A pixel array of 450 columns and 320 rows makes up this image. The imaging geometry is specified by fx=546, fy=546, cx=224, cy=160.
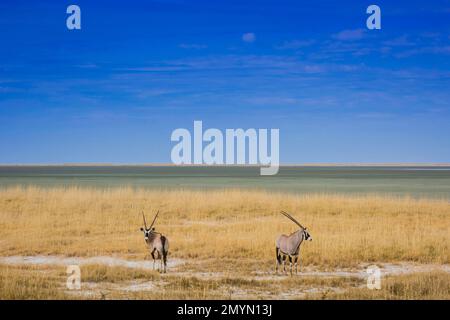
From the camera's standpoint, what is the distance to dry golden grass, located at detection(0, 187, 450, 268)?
16.5 meters

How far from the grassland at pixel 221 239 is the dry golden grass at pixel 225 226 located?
4cm

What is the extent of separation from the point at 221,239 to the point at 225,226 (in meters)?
4.44

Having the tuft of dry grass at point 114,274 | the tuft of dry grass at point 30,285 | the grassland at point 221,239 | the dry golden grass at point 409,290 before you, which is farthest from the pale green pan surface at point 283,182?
the tuft of dry grass at point 30,285

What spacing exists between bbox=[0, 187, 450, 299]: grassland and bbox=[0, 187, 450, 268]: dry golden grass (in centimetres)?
4

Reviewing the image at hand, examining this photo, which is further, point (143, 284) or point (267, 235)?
point (267, 235)

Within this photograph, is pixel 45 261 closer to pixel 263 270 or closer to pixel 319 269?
pixel 263 270

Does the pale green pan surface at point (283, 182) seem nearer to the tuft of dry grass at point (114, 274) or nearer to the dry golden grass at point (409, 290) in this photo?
the dry golden grass at point (409, 290)

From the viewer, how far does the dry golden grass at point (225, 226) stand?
16.5 metres

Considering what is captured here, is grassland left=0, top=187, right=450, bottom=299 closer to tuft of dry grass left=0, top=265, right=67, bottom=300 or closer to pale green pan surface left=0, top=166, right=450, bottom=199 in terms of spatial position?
tuft of dry grass left=0, top=265, right=67, bottom=300

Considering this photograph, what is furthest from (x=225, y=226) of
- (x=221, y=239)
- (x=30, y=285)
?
(x=30, y=285)

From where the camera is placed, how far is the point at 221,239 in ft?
60.0

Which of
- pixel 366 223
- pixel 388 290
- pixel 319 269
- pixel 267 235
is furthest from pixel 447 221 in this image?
pixel 388 290

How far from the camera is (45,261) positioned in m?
15.7
